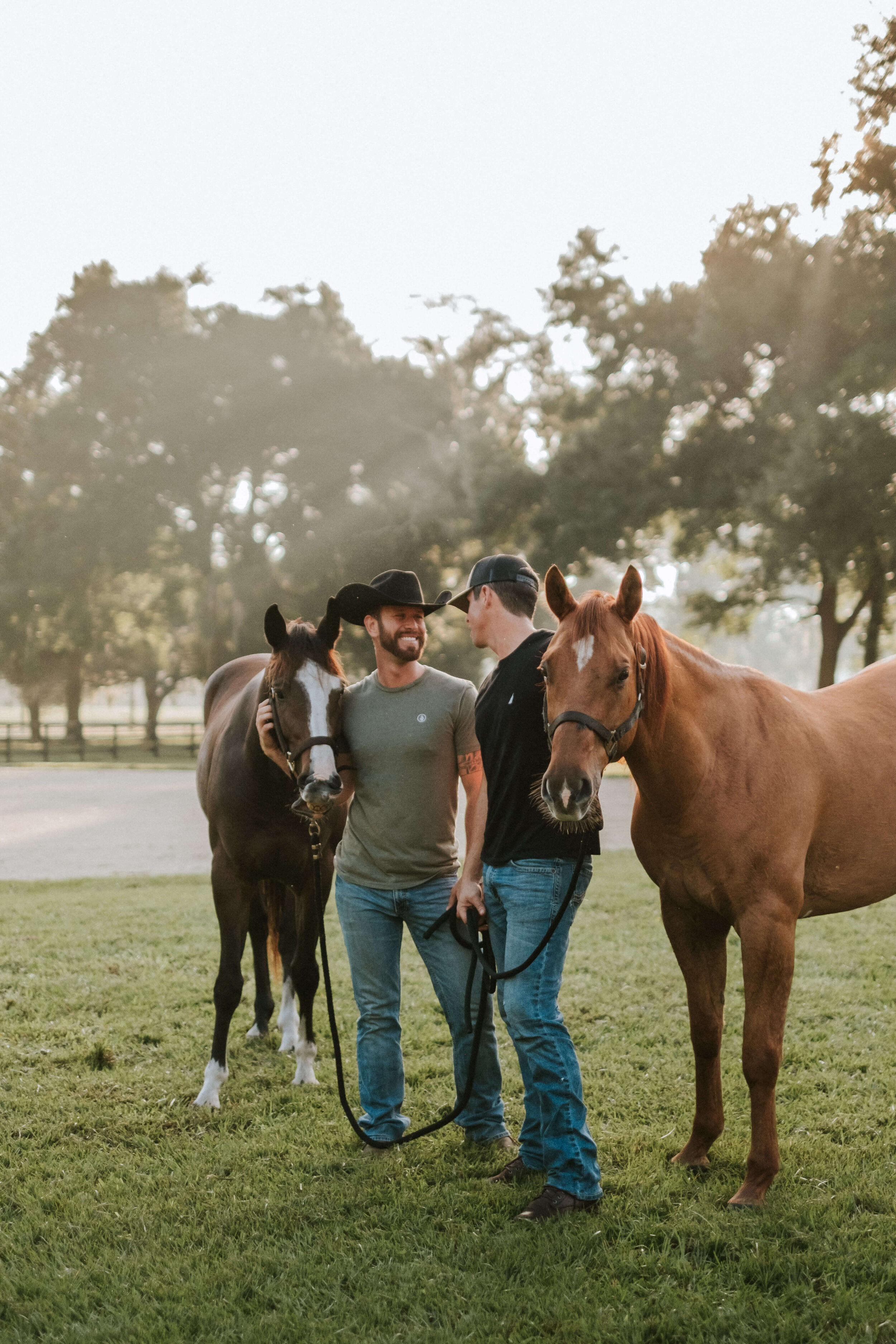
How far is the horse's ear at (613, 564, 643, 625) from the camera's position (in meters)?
3.02

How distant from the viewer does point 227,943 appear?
16.4 feet

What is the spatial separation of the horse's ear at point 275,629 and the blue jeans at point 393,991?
1057 millimetres

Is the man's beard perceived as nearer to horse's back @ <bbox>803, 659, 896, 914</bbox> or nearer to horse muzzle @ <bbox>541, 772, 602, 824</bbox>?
horse muzzle @ <bbox>541, 772, 602, 824</bbox>

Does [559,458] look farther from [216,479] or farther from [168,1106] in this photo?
[168,1106]

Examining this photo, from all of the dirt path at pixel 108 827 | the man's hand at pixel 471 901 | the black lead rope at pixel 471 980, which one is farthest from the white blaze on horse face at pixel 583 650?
the dirt path at pixel 108 827

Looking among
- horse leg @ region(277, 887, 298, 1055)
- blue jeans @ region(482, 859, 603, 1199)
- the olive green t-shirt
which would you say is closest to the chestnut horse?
blue jeans @ region(482, 859, 603, 1199)

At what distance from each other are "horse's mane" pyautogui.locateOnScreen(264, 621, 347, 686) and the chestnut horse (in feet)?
4.50

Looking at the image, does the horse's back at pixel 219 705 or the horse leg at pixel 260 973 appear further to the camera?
the horse leg at pixel 260 973

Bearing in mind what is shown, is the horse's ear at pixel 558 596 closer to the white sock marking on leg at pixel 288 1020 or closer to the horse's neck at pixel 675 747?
the horse's neck at pixel 675 747

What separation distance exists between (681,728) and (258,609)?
29406mm

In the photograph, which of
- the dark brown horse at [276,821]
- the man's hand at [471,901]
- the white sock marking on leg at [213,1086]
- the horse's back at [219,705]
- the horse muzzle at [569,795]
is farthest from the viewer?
the horse's back at [219,705]

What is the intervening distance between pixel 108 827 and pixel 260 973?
9885 millimetres

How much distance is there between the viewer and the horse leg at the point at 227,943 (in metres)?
4.88

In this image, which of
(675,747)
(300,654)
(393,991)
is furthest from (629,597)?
(393,991)
